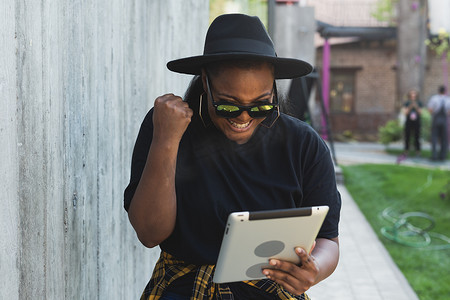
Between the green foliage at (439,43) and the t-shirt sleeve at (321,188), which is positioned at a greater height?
the green foliage at (439,43)

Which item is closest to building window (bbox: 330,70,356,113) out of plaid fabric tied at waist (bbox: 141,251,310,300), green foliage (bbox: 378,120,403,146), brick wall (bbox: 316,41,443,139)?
brick wall (bbox: 316,41,443,139)

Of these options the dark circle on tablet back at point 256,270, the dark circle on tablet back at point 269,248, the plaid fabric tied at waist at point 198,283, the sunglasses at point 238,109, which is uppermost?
the sunglasses at point 238,109

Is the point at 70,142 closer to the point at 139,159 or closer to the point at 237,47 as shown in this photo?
the point at 139,159

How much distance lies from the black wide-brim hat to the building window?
25853 millimetres

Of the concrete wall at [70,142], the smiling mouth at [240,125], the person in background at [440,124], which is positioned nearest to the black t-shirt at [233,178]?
the smiling mouth at [240,125]

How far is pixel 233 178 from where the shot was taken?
2.04m

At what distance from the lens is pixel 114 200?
9.50 ft

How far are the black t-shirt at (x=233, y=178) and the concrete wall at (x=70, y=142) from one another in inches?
12.5

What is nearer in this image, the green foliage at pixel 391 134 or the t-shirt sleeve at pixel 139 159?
the t-shirt sleeve at pixel 139 159

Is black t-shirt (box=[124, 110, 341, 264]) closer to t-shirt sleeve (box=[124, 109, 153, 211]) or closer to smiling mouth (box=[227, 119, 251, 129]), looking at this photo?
t-shirt sleeve (box=[124, 109, 153, 211])

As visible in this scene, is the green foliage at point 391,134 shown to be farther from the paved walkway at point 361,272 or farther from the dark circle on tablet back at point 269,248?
the dark circle on tablet back at point 269,248

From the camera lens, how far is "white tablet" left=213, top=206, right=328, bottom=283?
1.71 metres

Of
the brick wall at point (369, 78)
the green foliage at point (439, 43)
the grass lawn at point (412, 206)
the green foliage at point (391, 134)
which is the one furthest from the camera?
the brick wall at point (369, 78)

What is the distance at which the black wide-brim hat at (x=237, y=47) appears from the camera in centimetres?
190
